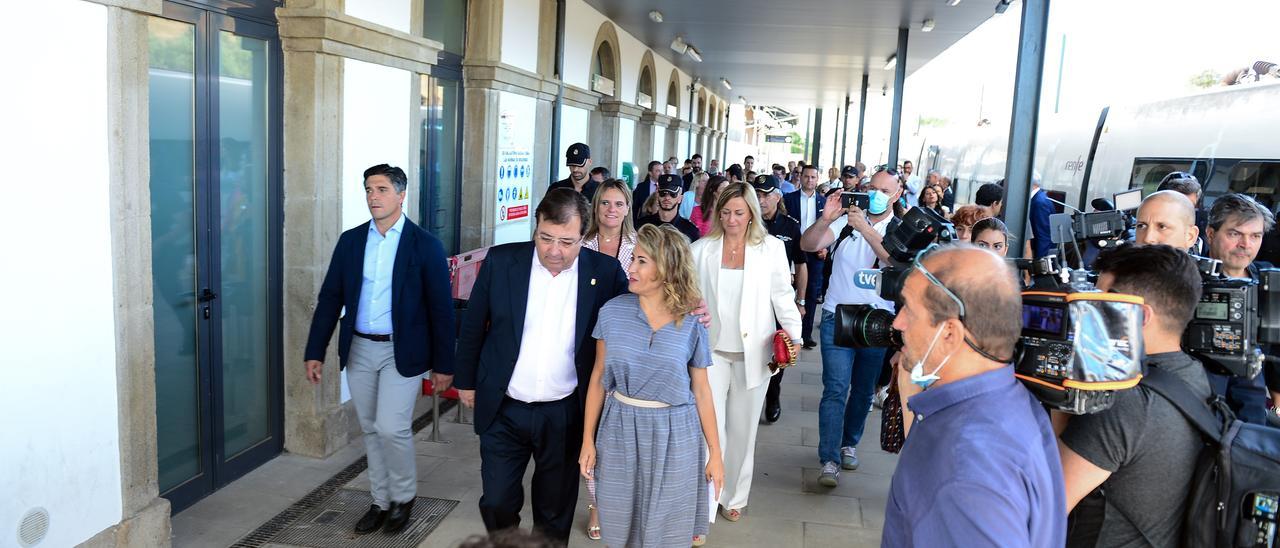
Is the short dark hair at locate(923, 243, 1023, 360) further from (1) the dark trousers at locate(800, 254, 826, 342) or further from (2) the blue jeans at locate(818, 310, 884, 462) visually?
(1) the dark trousers at locate(800, 254, 826, 342)

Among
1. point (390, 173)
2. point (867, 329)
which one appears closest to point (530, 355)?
point (390, 173)

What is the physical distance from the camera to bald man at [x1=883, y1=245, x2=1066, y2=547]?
62.2 inches

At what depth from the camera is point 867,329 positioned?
2256 mm

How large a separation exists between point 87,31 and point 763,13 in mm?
10115

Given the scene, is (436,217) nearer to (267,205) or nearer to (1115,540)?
(267,205)

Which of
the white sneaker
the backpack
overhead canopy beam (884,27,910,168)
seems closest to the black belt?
Result: the white sneaker

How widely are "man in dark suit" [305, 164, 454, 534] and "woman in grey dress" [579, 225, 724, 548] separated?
115cm

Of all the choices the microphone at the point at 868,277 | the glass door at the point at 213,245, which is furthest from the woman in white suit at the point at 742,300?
the glass door at the point at 213,245

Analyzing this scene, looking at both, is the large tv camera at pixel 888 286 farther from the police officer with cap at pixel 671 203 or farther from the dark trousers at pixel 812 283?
the dark trousers at pixel 812 283

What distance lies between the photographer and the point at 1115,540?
6.95 feet

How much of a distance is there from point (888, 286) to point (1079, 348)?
440mm

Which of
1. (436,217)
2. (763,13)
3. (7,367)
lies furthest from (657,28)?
(7,367)

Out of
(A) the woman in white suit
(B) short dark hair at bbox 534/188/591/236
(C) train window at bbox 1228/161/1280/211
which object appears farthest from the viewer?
(C) train window at bbox 1228/161/1280/211

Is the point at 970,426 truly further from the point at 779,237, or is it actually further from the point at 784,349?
the point at 779,237
